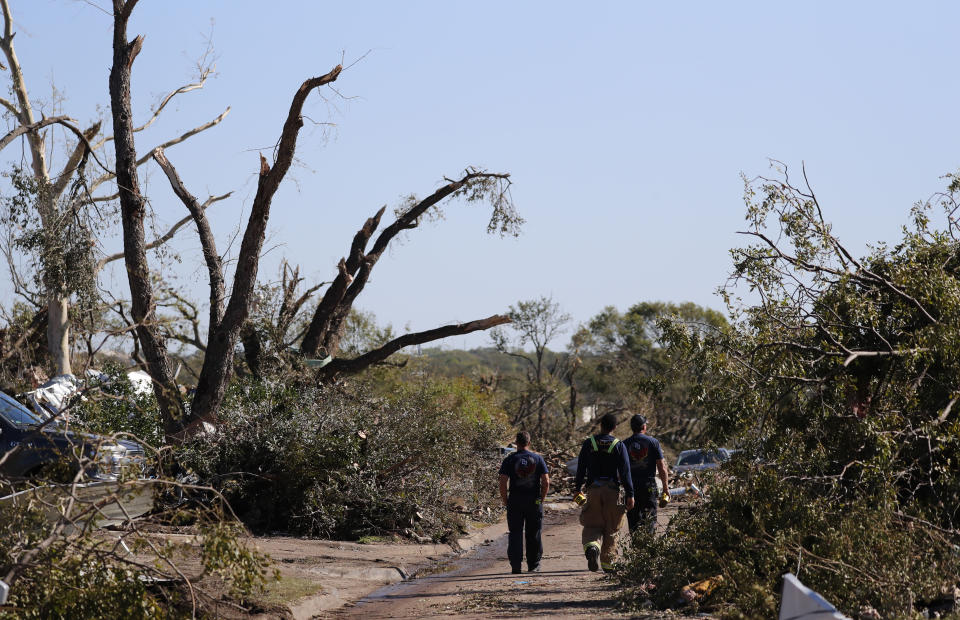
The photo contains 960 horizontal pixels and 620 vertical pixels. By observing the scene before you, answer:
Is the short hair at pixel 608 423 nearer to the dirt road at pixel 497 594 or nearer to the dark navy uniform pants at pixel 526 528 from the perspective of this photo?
the dark navy uniform pants at pixel 526 528

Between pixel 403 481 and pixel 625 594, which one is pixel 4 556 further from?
pixel 403 481

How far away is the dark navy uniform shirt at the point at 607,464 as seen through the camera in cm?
1062

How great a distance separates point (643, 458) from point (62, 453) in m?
6.39

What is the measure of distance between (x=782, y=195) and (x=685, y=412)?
28.3 m

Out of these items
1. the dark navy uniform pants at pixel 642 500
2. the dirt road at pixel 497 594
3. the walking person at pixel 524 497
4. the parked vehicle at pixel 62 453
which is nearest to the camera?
the parked vehicle at pixel 62 453

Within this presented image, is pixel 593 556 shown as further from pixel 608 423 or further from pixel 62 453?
pixel 62 453

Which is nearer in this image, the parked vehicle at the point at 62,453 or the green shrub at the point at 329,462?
the parked vehicle at the point at 62,453

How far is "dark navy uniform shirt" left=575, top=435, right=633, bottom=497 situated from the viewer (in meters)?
10.6

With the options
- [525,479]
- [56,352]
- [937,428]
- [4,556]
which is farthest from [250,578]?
[56,352]

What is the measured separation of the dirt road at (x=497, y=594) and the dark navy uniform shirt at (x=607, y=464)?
1.03 m

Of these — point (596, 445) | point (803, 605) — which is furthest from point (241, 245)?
point (803, 605)

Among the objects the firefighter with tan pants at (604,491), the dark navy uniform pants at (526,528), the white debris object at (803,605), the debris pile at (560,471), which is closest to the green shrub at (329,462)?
the dark navy uniform pants at (526,528)

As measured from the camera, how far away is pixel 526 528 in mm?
11320

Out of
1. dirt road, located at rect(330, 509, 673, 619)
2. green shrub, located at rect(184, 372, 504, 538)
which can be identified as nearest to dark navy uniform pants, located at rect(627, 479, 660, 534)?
dirt road, located at rect(330, 509, 673, 619)
